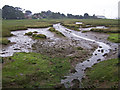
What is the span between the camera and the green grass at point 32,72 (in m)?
18.4

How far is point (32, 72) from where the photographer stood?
2173cm

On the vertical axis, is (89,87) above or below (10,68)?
below

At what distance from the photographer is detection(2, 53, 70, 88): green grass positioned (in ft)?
60.4

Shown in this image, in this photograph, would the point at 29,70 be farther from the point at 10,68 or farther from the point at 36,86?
the point at 36,86

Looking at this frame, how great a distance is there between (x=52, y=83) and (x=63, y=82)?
1.91m

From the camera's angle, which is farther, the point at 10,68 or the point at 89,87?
the point at 10,68

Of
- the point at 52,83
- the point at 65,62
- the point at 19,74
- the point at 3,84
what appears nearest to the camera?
the point at 3,84

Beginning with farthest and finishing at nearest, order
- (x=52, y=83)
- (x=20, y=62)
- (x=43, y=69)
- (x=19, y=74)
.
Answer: (x=20, y=62)
(x=43, y=69)
(x=19, y=74)
(x=52, y=83)

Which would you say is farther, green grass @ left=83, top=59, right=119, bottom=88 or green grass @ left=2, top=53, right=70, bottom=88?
green grass @ left=2, top=53, right=70, bottom=88

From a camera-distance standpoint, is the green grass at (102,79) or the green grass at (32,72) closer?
the green grass at (102,79)

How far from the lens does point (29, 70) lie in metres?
22.4

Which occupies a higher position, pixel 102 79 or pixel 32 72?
pixel 32 72

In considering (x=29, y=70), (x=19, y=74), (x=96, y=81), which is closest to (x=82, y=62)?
(x=96, y=81)

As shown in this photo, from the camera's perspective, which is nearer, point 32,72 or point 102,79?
point 102,79
